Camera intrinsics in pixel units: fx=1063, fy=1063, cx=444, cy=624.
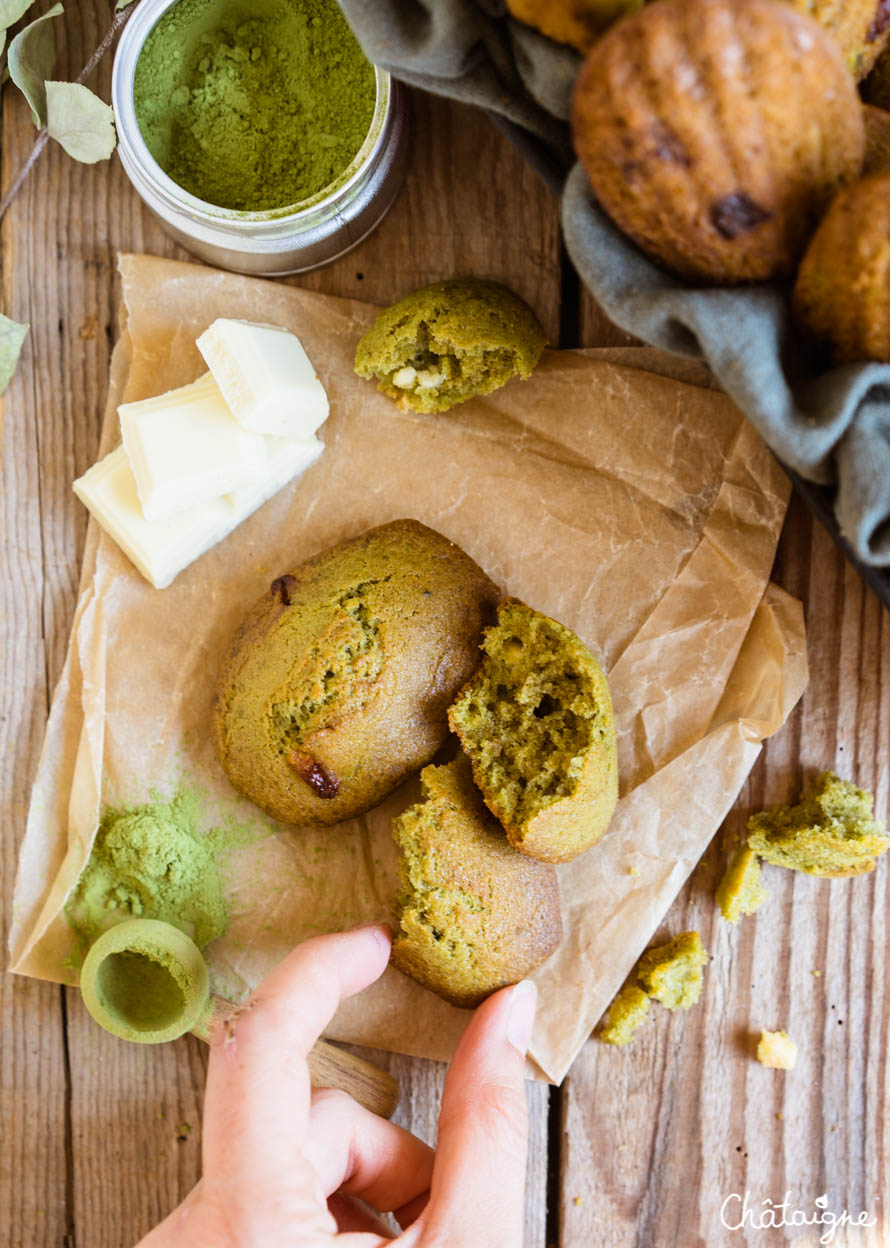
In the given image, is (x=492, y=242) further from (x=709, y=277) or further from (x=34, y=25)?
(x=34, y=25)

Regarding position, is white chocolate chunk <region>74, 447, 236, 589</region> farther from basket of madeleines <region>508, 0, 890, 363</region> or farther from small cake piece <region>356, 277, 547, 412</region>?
basket of madeleines <region>508, 0, 890, 363</region>

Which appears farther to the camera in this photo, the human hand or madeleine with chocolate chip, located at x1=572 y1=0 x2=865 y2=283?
the human hand

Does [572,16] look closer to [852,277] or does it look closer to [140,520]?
[852,277]

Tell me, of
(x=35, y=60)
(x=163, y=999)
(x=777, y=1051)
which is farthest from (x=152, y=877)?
(x=35, y=60)

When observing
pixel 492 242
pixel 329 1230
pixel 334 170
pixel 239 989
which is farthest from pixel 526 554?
pixel 329 1230

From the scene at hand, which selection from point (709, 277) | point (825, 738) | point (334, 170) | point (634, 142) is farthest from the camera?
point (825, 738)

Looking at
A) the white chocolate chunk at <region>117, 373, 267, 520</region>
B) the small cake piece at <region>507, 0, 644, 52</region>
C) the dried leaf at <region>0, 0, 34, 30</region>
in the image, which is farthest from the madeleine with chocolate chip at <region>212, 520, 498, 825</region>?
the dried leaf at <region>0, 0, 34, 30</region>
